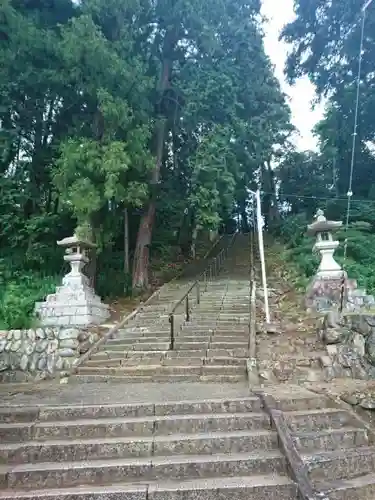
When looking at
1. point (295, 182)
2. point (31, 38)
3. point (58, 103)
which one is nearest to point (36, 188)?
point (58, 103)

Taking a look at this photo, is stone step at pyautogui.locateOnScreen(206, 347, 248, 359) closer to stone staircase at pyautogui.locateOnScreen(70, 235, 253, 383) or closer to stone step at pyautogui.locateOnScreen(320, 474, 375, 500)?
stone staircase at pyautogui.locateOnScreen(70, 235, 253, 383)

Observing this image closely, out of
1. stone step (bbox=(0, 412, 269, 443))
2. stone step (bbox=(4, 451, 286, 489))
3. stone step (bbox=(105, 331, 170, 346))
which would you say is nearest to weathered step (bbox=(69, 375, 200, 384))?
stone step (bbox=(105, 331, 170, 346))

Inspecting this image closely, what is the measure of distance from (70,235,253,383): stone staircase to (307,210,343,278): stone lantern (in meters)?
1.99

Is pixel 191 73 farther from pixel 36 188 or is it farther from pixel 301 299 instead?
pixel 301 299

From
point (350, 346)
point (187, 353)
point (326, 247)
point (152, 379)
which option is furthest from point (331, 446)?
point (326, 247)

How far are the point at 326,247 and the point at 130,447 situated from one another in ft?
22.2

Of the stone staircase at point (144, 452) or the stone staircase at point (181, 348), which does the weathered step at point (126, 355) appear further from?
the stone staircase at point (144, 452)

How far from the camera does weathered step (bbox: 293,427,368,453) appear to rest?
439cm

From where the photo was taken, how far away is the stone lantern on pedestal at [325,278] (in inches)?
360

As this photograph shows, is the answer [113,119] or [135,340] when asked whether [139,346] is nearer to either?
[135,340]

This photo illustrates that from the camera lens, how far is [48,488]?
379 centimetres

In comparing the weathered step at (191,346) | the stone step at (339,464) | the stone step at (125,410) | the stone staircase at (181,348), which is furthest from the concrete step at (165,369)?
the stone step at (339,464)

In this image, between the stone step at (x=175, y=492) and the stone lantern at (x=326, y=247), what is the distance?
6.32m

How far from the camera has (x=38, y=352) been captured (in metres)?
7.42
